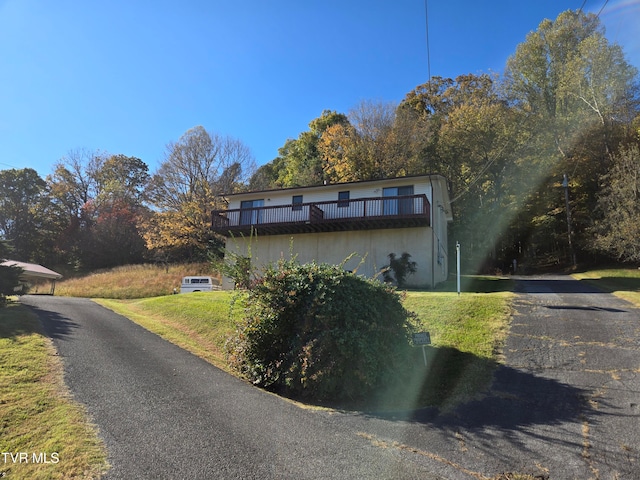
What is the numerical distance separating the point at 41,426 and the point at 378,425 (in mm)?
3825

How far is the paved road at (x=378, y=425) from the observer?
369cm

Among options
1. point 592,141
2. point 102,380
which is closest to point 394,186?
point 102,380

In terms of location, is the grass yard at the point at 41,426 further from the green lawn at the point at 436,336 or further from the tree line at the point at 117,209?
the tree line at the point at 117,209

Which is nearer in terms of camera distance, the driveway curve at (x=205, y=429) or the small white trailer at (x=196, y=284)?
the driveway curve at (x=205, y=429)

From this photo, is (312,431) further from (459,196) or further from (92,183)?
(92,183)

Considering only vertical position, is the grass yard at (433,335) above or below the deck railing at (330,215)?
below

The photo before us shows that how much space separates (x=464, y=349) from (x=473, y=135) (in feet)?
101

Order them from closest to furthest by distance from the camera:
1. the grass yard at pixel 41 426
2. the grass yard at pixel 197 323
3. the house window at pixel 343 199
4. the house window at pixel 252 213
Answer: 1. the grass yard at pixel 41 426
2. the grass yard at pixel 197 323
3. the house window at pixel 343 199
4. the house window at pixel 252 213

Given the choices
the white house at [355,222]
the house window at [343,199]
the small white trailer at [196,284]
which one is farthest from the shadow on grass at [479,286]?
A: the small white trailer at [196,284]

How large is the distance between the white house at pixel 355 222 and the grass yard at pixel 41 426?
11.9 metres

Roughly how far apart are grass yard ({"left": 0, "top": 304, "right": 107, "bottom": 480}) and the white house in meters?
11.9

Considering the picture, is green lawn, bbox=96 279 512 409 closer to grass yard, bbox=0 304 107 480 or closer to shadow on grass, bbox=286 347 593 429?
shadow on grass, bbox=286 347 593 429

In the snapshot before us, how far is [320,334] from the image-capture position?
615cm

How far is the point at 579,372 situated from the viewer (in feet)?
20.4
